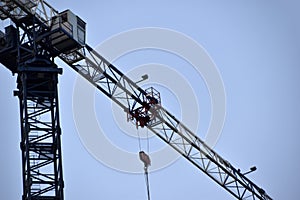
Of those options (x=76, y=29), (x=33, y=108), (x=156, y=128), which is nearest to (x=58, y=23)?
(x=76, y=29)

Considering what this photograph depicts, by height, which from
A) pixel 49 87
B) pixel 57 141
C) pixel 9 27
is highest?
pixel 9 27

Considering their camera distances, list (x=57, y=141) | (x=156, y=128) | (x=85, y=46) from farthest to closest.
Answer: (x=156, y=128), (x=85, y=46), (x=57, y=141)

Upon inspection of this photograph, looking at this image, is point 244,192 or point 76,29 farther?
point 244,192

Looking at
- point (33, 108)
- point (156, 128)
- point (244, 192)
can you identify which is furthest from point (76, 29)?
point (244, 192)

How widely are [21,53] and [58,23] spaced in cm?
340

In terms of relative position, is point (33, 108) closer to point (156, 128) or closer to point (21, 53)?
point (21, 53)

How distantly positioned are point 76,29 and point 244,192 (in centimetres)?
2279

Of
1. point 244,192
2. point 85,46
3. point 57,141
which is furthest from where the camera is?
point 244,192

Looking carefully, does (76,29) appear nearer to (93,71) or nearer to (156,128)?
(93,71)

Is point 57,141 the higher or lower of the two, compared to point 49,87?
lower

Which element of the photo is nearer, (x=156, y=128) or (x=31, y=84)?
(x=31, y=84)

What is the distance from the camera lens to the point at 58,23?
6216 cm

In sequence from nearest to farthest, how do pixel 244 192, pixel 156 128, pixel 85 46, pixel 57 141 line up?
pixel 57 141, pixel 85 46, pixel 156 128, pixel 244 192

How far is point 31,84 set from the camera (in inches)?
2447
